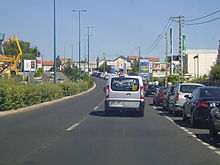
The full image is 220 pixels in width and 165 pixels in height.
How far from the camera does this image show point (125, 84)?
19.0 metres

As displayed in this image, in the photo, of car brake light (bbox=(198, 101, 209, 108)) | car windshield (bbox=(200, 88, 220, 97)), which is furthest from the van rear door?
car brake light (bbox=(198, 101, 209, 108))

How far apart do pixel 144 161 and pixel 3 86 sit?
45.7 ft

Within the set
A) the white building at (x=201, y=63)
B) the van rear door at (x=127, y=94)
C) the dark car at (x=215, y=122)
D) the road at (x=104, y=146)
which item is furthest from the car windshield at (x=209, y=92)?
the white building at (x=201, y=63)

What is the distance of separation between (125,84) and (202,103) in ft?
18.7

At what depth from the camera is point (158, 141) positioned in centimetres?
1130

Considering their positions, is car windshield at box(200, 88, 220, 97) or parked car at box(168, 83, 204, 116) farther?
parked car at box(168, 83, 204, 116)

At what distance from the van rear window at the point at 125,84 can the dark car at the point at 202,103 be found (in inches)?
138

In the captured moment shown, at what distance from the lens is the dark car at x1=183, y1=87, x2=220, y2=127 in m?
13.9

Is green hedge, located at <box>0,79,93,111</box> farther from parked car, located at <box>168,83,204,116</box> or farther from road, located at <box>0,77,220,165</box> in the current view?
parked car, located at <box>168,83,204,116</box>

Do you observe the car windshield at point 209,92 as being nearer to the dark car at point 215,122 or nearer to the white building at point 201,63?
the dark car at point 215,122

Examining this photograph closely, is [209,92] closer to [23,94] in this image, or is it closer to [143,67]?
[23,94]

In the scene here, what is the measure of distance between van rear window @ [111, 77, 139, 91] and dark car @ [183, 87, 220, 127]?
3506 millimetres

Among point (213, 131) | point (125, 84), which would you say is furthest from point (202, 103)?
point (125, 84)

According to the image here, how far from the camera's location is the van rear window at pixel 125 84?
62.4 ft
